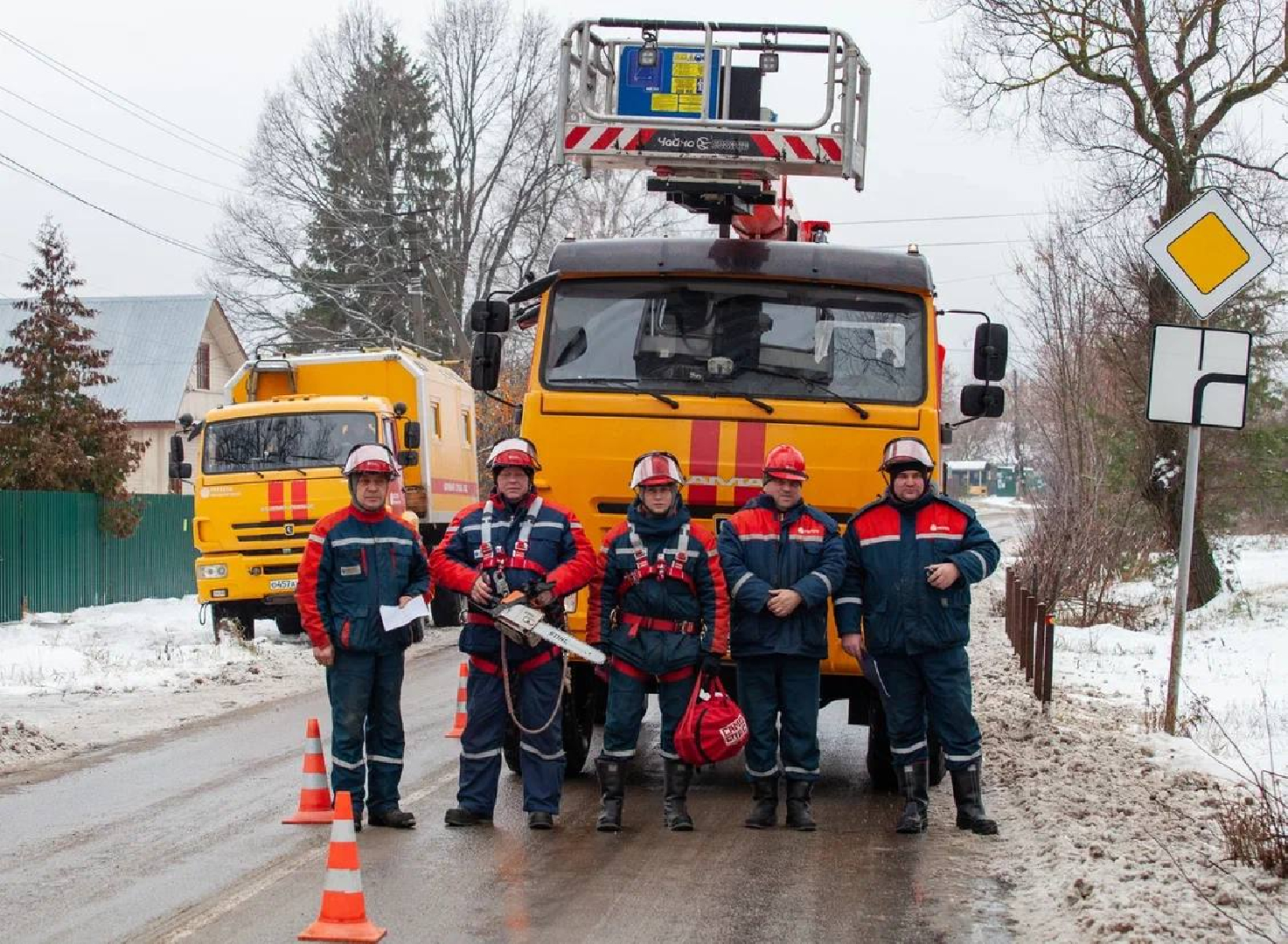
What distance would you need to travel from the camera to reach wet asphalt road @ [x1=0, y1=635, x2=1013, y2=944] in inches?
267

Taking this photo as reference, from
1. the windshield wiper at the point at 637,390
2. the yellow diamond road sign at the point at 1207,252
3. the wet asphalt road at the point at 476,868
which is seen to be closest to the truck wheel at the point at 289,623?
the wet asphalt road at the point at 476,868

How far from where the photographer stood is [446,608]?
2373 cm

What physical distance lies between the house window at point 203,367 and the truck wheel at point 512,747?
1780 inches

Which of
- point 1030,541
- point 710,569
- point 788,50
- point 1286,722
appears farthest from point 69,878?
Result: point 1030,541

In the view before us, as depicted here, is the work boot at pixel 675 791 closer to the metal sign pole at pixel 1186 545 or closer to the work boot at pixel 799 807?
the work boot at pixel 799 807

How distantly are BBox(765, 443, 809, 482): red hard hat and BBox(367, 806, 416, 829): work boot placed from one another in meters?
2.70

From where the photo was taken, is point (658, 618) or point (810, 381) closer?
point (658, 618)

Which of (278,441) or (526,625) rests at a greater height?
(278,441)

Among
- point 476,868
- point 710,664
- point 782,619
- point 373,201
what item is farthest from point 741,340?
point 373,201

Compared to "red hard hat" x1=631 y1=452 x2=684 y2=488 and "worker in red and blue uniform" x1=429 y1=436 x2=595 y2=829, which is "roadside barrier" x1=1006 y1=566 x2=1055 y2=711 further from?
"worker in red and blue uniform" x1=429 y1=436 x2=595 y2=829

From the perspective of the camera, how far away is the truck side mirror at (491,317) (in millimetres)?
11008

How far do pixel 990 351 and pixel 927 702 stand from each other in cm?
255

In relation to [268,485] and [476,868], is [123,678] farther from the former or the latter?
[476,868]

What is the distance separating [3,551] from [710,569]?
18092 millimetres
